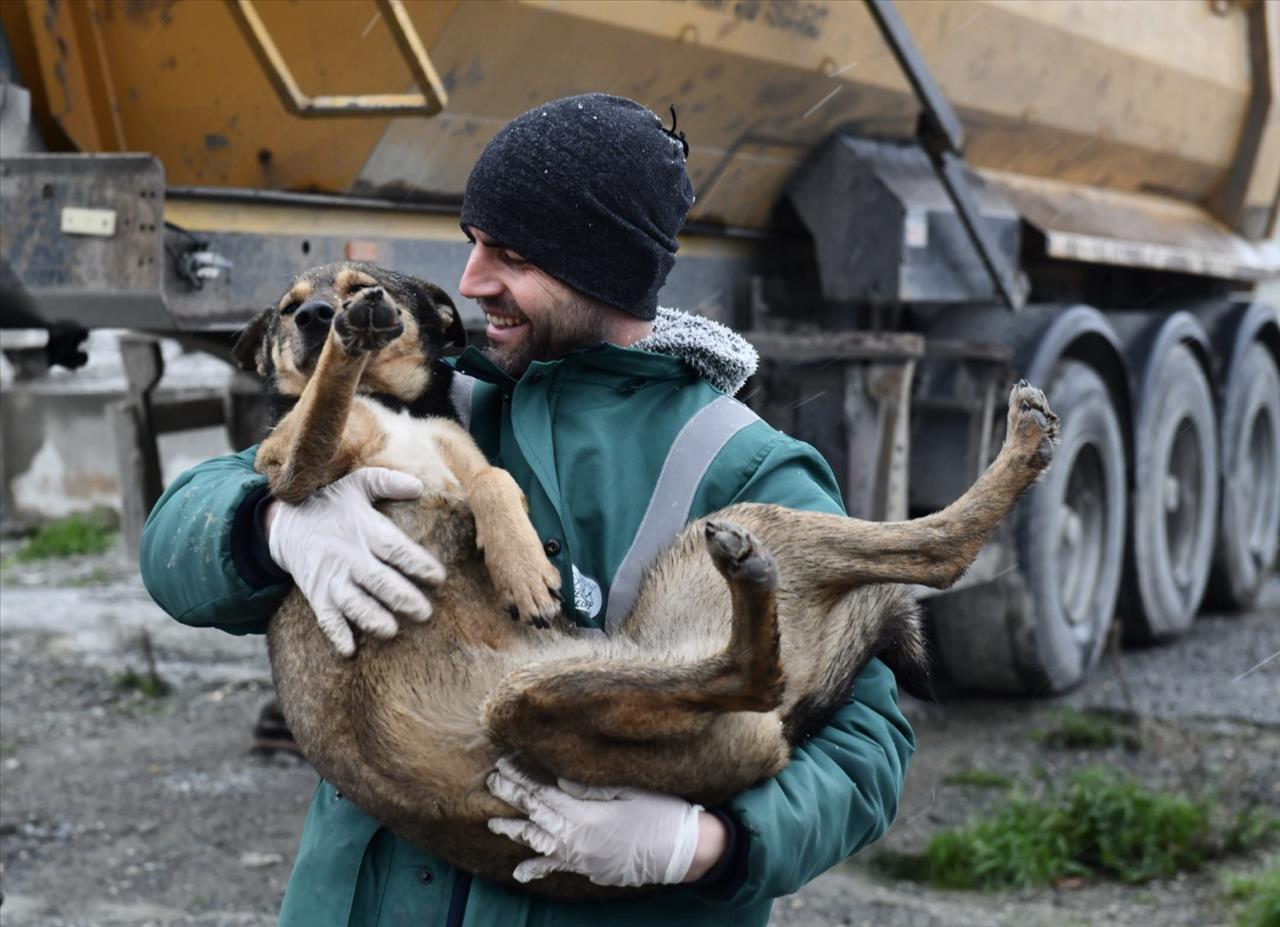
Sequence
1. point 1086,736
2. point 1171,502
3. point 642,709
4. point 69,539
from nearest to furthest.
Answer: point 642,709 < point 1086,736 < point 1171,502 < point 69,539

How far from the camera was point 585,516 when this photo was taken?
2.14m

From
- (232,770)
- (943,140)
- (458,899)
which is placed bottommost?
(232,770)

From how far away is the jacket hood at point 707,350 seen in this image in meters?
2.25

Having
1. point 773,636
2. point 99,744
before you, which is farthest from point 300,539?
point 99,744

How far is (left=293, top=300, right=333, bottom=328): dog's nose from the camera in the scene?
8.02 feet

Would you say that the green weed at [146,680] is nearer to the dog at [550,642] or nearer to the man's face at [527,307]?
the dog at [550,642]

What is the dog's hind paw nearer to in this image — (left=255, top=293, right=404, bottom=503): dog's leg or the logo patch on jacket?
the logo patch on jacket

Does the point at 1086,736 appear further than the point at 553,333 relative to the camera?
Yes

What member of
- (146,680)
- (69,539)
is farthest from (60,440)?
(146,680)

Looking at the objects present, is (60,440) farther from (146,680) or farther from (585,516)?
(585,516)

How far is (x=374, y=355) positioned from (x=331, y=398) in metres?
0.38

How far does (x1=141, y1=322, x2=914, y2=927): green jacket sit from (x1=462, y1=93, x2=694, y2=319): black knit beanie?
0.51 ft

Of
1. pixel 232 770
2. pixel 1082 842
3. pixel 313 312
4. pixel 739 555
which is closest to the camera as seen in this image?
pixel 739 555

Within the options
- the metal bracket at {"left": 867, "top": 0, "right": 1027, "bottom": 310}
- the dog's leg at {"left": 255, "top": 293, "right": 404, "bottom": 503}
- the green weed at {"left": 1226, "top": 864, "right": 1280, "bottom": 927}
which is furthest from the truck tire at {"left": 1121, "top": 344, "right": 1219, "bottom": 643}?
the dog's leg at {"left": 255, "top": 293, "right": 404, "bottom": 503}
